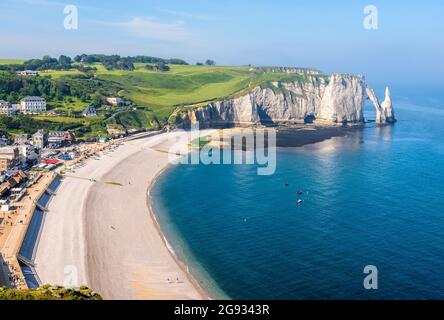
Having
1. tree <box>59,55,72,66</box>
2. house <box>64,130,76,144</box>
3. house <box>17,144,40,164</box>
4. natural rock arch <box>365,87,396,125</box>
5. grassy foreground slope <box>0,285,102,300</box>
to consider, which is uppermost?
tree <box>59,55,72,66</box>

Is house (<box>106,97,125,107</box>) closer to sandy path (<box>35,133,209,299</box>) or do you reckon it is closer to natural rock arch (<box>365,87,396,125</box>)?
sandy path (<box>35,133,209,299</box>)

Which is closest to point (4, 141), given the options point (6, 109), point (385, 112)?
point (6, 109)

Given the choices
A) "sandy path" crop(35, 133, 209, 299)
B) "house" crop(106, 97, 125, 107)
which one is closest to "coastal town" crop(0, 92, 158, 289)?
"sandy path" crop(35, 133, 209, 299)

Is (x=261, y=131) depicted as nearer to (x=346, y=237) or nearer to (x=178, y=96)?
(x=178, y=96)

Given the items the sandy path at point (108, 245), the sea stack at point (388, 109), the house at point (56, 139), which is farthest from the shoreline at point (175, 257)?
the sea stack at point (388, 109)

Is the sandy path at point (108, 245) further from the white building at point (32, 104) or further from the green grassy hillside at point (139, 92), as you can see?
the white building at point (32, 104)

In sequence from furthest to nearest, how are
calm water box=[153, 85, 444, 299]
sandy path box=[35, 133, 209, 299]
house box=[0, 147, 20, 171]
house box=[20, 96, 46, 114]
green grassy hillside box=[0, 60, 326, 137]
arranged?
green grassy hillside box=[0, 60, 326, 137] → house box=[20, 96, 46, 114] → house box=[0, 147, 20, 171] → calm water box=[153, 85, 444, 299] → sandy path box=[35, 133, 209, 299]

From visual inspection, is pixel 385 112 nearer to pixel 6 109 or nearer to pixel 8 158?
pixel 6 109
